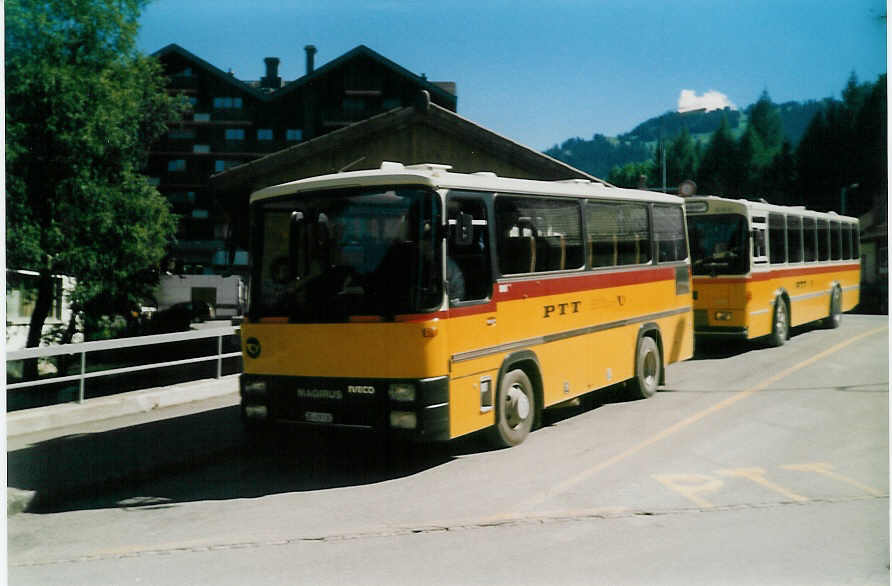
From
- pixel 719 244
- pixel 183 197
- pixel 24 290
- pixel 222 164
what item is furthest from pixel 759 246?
pixel 222 164

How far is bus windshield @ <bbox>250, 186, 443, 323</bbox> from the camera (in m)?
7.93

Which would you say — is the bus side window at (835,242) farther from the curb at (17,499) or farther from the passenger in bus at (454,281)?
the curb at (17,499)

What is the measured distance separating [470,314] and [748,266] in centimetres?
970

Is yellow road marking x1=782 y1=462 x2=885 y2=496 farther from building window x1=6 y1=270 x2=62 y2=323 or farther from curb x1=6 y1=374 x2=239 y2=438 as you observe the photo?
building window x1=6 y1=270 x2=62 y2=323

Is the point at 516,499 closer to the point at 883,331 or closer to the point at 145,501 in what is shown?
the point at 145,501

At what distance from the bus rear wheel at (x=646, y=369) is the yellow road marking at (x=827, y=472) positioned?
411 cm

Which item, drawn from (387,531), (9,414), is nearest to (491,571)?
(387,531)

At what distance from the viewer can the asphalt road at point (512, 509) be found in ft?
18.4

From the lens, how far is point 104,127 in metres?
20.7

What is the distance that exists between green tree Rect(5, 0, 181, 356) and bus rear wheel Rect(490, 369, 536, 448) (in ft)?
44.3

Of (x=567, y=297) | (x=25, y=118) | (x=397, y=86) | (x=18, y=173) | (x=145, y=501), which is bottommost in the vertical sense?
(x=145, y=501)

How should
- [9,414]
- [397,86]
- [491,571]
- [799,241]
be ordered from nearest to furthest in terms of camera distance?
[491,571]
[9,414]
[799,241]
[397,86]

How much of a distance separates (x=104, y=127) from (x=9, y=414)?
12.5 meters

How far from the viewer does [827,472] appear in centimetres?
780
